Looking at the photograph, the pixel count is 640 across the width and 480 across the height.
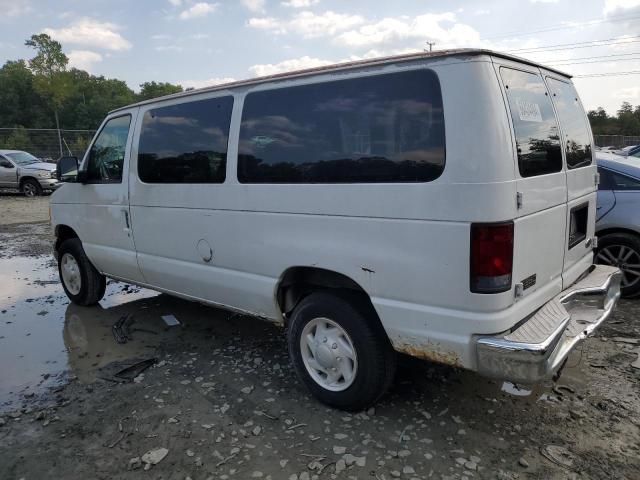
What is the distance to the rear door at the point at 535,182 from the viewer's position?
108 inches

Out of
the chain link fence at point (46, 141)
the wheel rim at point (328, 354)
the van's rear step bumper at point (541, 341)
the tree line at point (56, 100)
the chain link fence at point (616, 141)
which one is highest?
the tree line at point (56, 100)

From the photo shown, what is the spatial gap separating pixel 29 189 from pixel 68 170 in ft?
47.9

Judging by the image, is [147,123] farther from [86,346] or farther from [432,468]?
[432,468]

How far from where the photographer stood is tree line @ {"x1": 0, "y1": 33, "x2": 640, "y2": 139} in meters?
37.6

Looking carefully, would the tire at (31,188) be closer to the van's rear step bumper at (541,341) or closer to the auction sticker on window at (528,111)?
the auction sticker on window at (528,111)

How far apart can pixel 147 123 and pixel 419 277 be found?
3045 mm

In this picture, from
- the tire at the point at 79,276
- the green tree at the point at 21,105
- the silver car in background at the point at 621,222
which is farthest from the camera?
the green tree at the point at 21,105

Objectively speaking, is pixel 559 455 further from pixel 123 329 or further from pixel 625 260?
pixel 123 329

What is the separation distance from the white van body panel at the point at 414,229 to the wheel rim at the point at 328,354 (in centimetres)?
35

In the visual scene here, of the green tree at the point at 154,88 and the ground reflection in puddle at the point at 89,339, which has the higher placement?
the green tree at the point at 154,88

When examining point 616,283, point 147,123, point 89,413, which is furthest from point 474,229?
point 147,123

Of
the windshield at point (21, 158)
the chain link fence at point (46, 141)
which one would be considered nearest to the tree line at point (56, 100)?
the chain link fence at point (46, 141)

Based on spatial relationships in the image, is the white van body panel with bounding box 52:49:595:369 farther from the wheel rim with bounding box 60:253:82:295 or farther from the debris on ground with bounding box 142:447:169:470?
the wheel rim with bounding box 60:253:82:295

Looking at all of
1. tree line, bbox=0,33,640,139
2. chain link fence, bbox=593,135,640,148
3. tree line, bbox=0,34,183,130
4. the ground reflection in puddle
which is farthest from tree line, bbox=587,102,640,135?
the ground reflection in puddle
